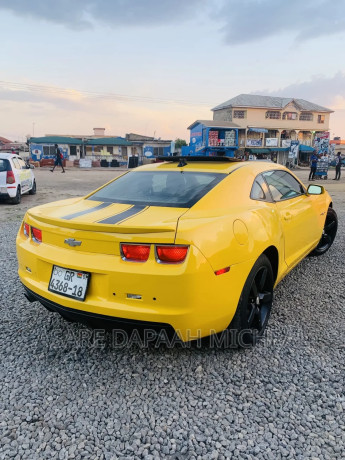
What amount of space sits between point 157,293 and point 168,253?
244mm

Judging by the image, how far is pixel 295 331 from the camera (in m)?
2.87

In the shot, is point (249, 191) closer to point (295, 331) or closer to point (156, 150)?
point (295, 331)

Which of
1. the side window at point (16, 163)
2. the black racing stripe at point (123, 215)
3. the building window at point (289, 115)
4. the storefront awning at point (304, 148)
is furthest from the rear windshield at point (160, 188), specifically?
the building window at point (289, 115)

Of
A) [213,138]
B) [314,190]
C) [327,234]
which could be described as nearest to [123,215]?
[314,190]

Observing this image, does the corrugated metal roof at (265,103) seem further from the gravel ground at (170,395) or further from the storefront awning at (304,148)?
the gravel ground at (170,395)

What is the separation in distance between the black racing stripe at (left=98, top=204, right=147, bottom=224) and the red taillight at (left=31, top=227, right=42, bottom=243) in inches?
22.9

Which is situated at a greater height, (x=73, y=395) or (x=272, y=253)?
(x=272, y=253)

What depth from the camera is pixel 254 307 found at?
2.63 meters

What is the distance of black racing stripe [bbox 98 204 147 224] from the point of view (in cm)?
223

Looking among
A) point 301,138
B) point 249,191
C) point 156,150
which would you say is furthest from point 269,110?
point 249,191

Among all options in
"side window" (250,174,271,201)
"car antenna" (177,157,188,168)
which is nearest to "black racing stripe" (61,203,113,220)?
"car antenna" (177,157,188,168)

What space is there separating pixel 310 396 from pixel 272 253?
111cm

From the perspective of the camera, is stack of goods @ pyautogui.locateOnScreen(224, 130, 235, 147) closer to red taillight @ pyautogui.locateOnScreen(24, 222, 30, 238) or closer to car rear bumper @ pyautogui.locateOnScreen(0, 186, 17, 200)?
car rear bumper @ pyautogui.locateOnScreen(0, 186, 17, 200)

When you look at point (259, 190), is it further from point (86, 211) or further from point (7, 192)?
point (7, 192)
